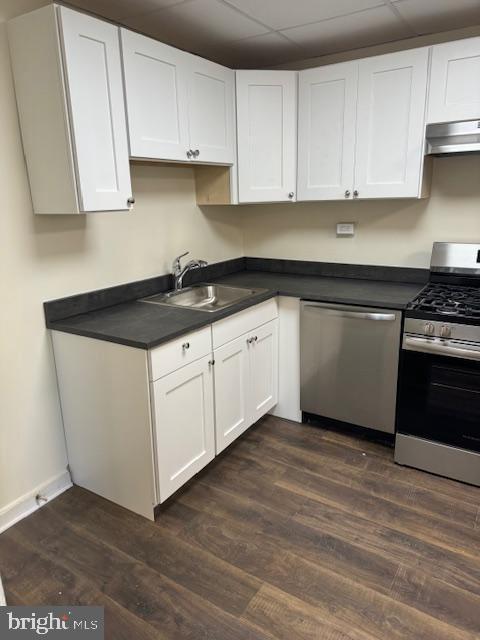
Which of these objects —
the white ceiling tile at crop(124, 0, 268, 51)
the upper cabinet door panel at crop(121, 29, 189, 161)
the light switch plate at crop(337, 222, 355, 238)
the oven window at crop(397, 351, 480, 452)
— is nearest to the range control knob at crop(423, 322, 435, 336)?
the oven window at crop(397, 351, 480, 452)

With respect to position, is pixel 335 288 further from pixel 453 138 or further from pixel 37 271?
pixel 37 271

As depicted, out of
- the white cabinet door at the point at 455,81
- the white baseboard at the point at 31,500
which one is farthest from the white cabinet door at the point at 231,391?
the white cabinet door at the point at 455,81

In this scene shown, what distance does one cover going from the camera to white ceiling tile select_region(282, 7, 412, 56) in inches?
89.7

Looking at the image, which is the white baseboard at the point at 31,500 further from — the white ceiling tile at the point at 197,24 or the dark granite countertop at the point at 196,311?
the white ceiling tile at the point at 197,24

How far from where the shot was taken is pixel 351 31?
2451 mm

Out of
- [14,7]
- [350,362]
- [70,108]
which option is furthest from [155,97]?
[350,362]

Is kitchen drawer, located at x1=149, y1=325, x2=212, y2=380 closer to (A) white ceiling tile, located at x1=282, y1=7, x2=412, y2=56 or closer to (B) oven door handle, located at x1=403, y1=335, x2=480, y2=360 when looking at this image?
(B) oven door handle, located at x1=403, y1=335, x2=480, y2=360

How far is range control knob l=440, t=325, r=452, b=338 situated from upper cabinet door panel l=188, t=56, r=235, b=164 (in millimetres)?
1513

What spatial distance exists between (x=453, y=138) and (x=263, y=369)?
1.61 meters

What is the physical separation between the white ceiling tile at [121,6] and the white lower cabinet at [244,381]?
5.33 feet

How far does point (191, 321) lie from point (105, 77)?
1.09 m

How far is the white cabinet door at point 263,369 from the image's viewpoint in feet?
8.65

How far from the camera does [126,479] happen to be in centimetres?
211

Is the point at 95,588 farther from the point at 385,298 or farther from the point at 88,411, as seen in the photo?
the point at 385,298
